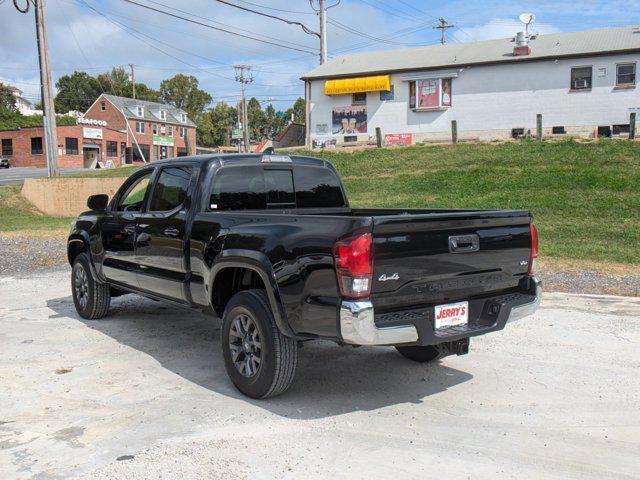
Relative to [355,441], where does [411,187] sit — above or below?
above

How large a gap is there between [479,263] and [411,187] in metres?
15.9

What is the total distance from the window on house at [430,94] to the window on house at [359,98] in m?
2.90

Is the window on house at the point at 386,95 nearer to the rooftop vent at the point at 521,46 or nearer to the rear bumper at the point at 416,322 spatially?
the rooftop vent at the point at 521,46

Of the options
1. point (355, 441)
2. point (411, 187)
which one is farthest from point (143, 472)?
point (411, 187)

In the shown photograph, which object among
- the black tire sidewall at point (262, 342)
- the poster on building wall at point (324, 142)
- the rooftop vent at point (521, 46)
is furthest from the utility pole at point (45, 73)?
the black tire sidewall at point (262, 342)

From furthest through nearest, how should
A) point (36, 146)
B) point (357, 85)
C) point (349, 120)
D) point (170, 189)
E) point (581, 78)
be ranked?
point (36, 146) < point (349, 120) < point (357, 85) < point (581, 78) < point (170, 189)

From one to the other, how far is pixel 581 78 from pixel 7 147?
2233 inches

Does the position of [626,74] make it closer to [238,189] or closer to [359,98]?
[359,98]

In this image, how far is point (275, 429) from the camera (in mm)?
4266

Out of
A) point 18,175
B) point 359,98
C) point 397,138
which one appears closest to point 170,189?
point 397,138

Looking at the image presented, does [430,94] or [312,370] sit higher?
[430,94]

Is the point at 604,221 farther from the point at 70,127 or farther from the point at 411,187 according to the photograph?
the point at 70,127

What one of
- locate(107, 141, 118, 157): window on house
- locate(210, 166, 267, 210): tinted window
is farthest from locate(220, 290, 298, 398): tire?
locate(107, 141, 118, 157): window on house

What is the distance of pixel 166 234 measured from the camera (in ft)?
19.1
